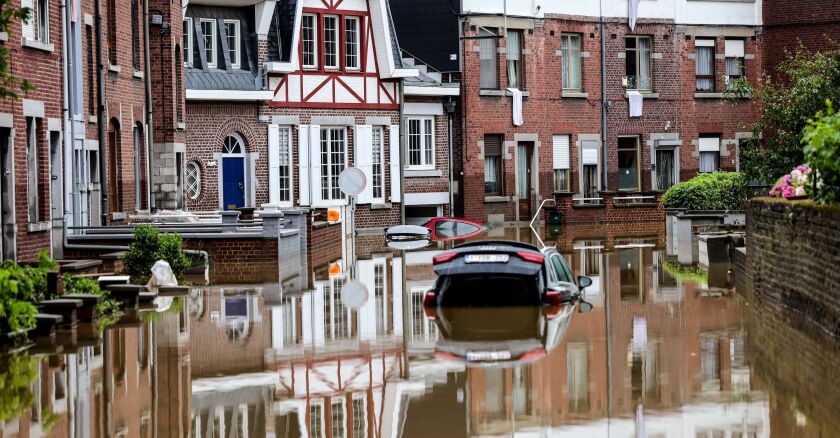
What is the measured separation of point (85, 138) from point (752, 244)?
13617 mm

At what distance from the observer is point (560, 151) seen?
52.0 meters

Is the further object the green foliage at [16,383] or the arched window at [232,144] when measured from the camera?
the arched window at [232,144]

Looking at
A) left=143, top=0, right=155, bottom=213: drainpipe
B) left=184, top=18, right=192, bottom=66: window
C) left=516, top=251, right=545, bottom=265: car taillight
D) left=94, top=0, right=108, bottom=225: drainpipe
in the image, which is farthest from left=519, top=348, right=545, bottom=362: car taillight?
left=184, top=18, right=192, bottom=66: window

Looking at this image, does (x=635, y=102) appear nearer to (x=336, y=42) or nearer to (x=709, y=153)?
(x=709, y=153)

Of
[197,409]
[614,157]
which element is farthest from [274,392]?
[614,157]

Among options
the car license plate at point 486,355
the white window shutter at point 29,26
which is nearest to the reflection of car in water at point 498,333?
the car license plate at point 486,355

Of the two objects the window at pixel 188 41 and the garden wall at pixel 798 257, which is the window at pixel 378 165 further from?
the garden wall at pixel 798 257

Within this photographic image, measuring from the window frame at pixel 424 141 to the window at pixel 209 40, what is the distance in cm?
779

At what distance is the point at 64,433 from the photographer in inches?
459

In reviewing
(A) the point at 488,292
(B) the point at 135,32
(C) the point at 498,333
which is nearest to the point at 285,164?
(B) the point at 135,32

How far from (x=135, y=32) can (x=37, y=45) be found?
9.83m

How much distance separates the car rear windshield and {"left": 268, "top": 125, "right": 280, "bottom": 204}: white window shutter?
75.3ft

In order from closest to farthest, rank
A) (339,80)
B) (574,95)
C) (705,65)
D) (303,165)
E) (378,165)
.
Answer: (303,165), (339,80), (378,165), (574,95), (705,65)

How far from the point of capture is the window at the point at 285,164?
44375 mm
